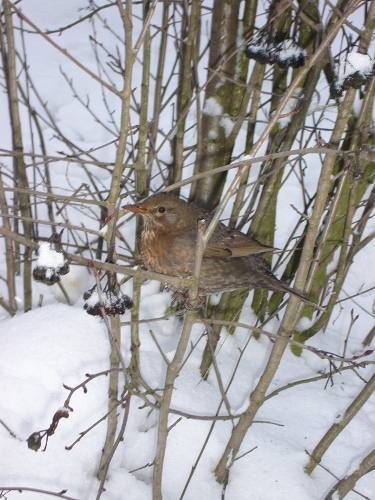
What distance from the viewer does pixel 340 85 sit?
1746 mm

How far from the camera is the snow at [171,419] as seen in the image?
245cm

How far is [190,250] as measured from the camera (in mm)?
2525

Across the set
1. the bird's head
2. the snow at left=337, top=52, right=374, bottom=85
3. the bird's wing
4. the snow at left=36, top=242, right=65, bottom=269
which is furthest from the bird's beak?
the snow at left=337, top=52, right=374, bottom=85

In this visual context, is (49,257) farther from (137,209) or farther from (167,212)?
(167,212)

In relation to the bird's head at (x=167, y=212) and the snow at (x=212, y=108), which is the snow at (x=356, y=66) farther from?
the snow at (x=212, y=108)

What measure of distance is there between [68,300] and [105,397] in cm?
101

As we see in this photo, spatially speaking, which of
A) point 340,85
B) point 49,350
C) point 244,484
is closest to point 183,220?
point 49,350

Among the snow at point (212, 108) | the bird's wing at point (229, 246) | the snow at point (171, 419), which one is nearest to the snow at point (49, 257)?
the snow at point (171, 419)

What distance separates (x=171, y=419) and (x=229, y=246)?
881 mm

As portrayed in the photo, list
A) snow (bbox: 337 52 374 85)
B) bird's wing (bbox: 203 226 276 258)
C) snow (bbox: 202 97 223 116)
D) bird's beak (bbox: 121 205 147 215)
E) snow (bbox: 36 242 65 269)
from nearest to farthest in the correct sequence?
snow (bbox: 36 242 65 269) → snow (bbox: 337 52 374 85) → bird's beak (bbox: 121 205 147 215) → bird's wing (bbox: 203 226 276 258) → snow (bbox: 202 97 223 116)

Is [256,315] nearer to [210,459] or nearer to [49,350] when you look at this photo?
[210,459]

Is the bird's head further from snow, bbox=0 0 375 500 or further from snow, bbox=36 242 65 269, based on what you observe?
snow, bbox=36 242 65 269

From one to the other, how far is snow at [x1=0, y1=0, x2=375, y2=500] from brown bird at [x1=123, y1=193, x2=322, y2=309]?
0.37 meters

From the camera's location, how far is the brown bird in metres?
2.52
